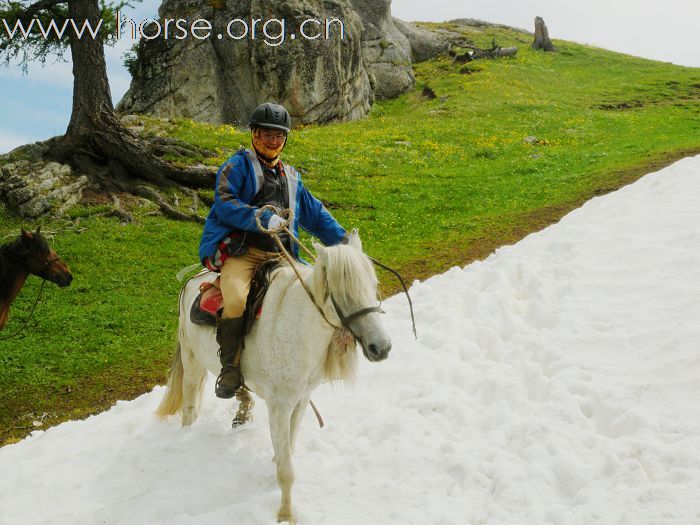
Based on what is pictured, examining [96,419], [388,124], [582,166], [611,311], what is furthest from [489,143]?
[96,419]

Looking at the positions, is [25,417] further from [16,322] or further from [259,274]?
[259,274]

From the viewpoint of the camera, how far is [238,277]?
5.50m

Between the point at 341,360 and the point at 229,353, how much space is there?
1158 millimetres

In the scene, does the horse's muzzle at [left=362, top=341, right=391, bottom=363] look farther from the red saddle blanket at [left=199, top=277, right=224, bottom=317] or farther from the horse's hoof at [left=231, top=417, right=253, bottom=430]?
the horse's hoof at [left=231, top=417, right=253, bottom=430]

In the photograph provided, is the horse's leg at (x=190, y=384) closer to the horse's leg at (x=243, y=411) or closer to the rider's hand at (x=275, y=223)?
the horse's leg at (x=243, y=411)

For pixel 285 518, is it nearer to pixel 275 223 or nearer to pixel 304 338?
pixel 304 338

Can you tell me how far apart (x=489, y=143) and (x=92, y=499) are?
25546 millimetres

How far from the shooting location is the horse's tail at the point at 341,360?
16.4 feet

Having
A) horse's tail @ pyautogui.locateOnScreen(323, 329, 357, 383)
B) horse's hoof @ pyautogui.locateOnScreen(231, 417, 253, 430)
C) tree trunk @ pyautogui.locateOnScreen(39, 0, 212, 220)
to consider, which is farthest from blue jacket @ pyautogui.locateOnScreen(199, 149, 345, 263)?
tree trunk @ pyautogui.locateOnScreen(39, 0, 212, 220)

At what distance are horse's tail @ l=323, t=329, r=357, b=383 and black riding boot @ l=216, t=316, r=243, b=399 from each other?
3.08 feet

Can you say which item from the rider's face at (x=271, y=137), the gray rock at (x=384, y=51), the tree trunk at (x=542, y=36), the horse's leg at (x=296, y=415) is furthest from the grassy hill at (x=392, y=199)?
the tree trunk at (x=542, y=36)

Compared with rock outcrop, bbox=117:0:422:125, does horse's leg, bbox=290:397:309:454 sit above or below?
below

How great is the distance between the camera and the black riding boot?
5301 millimetres

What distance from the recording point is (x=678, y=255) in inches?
401
